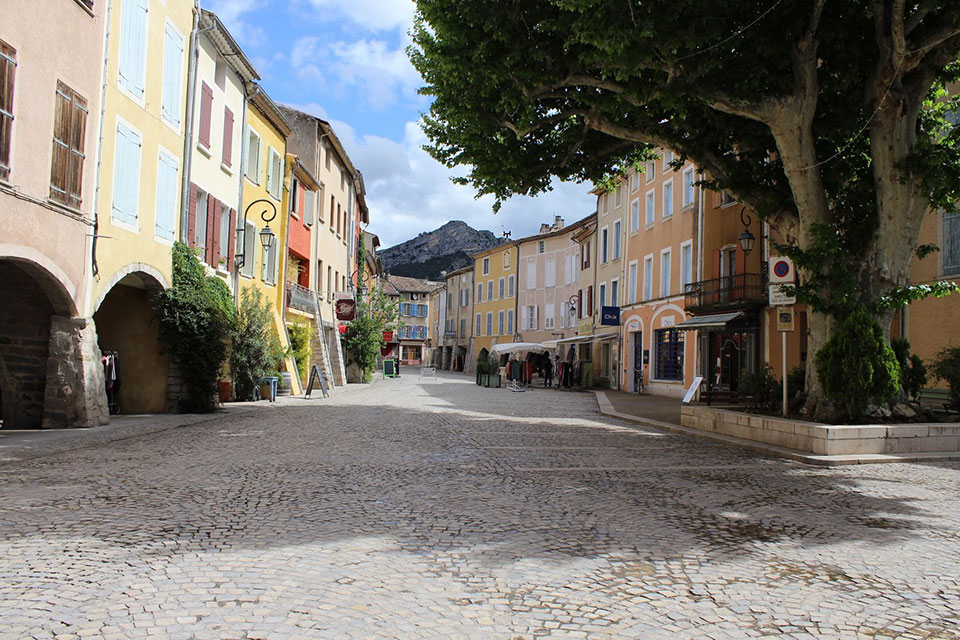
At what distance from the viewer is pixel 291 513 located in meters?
5.93

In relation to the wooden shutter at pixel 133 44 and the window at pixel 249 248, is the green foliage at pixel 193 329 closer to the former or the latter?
the wooden shutter at pixel 133 44

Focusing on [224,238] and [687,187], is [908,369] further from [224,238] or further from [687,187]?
[687,187]

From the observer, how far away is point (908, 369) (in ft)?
41.3

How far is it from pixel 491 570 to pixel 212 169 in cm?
1663

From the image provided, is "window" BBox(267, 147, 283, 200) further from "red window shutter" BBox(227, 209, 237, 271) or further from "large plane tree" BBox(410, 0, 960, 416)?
"large plane tree" BBox(410, 0, 960, 416)

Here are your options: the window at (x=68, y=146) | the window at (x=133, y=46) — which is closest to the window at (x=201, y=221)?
the window at (x=133, y=46)

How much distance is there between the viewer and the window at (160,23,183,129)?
51.0 ft

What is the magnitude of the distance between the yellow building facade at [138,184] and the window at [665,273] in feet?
64.2

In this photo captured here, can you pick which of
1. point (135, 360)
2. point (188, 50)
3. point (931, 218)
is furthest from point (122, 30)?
point (931, 218)

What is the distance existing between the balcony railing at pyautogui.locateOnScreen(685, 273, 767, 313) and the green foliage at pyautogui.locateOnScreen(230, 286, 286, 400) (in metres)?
14.2

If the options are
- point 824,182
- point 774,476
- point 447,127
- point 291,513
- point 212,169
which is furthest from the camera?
point 212,169

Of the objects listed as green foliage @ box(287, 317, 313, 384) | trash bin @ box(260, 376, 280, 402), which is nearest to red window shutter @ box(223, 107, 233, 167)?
trash bin @ box(260, 376, 280, 402)

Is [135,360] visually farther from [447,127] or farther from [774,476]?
[774,476]

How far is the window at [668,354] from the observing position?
A: 94.2 ft
